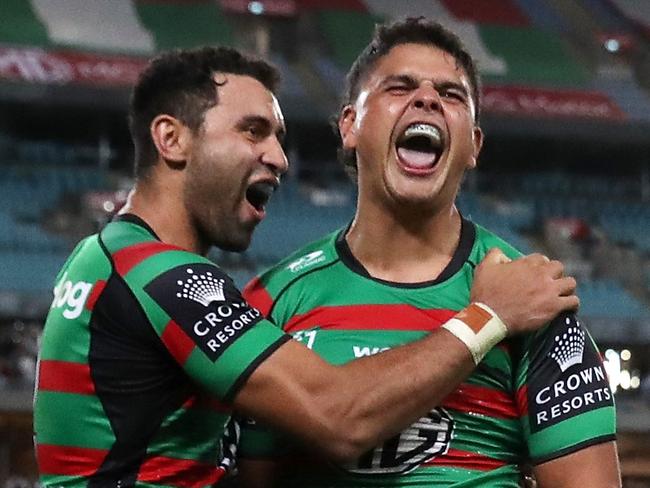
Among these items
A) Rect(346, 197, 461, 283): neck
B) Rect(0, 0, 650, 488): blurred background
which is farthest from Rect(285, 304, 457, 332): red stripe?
Rect(0, 0, 650, 488): blurred background

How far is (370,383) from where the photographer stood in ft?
7.28

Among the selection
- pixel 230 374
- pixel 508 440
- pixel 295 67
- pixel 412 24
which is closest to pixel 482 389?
pixel 508 440

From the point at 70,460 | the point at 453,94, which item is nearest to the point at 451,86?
the point at 453,94

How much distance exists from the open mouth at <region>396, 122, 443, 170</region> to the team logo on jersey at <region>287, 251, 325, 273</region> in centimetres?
28

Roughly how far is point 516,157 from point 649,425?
7.48 m

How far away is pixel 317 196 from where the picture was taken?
51.4 feet

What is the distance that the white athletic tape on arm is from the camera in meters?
2.21

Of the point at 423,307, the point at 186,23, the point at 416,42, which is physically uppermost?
the point at 186,23

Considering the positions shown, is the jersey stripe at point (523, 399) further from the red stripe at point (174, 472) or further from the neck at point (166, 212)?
the neck at point (166, 212)

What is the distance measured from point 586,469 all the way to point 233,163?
3.33 ft

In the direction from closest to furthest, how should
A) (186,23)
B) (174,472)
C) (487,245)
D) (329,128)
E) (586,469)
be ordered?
(586,469) < (174,472) < (487,245) < (329,128) < (186,23)

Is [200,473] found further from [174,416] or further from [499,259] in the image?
[499,259]

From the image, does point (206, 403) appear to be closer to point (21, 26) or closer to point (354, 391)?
point (354, 391)

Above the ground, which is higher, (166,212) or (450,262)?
(166,212)
